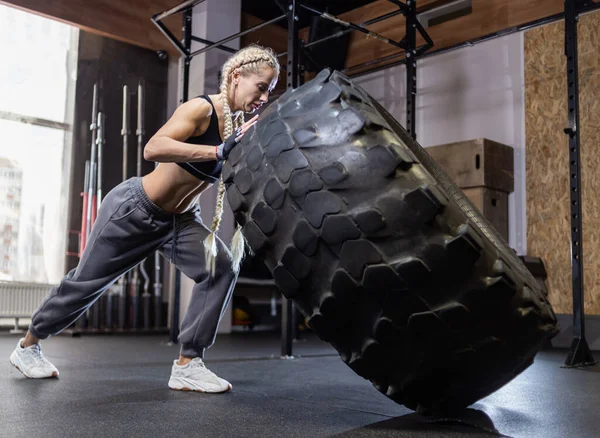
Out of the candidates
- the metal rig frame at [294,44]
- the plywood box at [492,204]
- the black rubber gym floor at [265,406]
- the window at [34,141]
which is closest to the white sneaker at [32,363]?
the black rubber gym floor at [265,406]

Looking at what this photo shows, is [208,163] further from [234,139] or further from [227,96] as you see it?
[234,139]

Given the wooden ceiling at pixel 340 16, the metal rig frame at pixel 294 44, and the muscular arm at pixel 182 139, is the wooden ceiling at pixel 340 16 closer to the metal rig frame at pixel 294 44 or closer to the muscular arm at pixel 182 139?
the metal rig frame at pixel 294 44

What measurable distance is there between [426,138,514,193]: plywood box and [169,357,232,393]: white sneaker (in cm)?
285

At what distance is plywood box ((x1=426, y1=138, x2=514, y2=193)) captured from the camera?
4445mm

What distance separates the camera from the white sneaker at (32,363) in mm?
2184

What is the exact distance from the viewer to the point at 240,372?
8.59 ft

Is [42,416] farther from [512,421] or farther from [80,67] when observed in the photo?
[80,67]

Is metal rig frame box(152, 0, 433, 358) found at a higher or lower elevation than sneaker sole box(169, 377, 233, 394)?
higher

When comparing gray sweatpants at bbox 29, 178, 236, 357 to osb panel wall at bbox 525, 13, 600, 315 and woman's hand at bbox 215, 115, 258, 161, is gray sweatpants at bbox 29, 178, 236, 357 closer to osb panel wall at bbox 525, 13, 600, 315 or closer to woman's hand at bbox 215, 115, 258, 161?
woman's hand at bbox 215, 115, 258, 161

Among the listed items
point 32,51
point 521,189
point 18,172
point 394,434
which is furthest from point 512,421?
point 32,51

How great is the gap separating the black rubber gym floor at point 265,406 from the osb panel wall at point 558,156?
1.76 metres

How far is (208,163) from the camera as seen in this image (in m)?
1.95

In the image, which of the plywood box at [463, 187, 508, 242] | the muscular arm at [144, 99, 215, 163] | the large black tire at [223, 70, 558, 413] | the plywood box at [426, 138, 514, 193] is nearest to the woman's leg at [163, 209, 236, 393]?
the muscular arm at [144, 99, 215, 163]

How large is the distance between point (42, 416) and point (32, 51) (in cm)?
440
